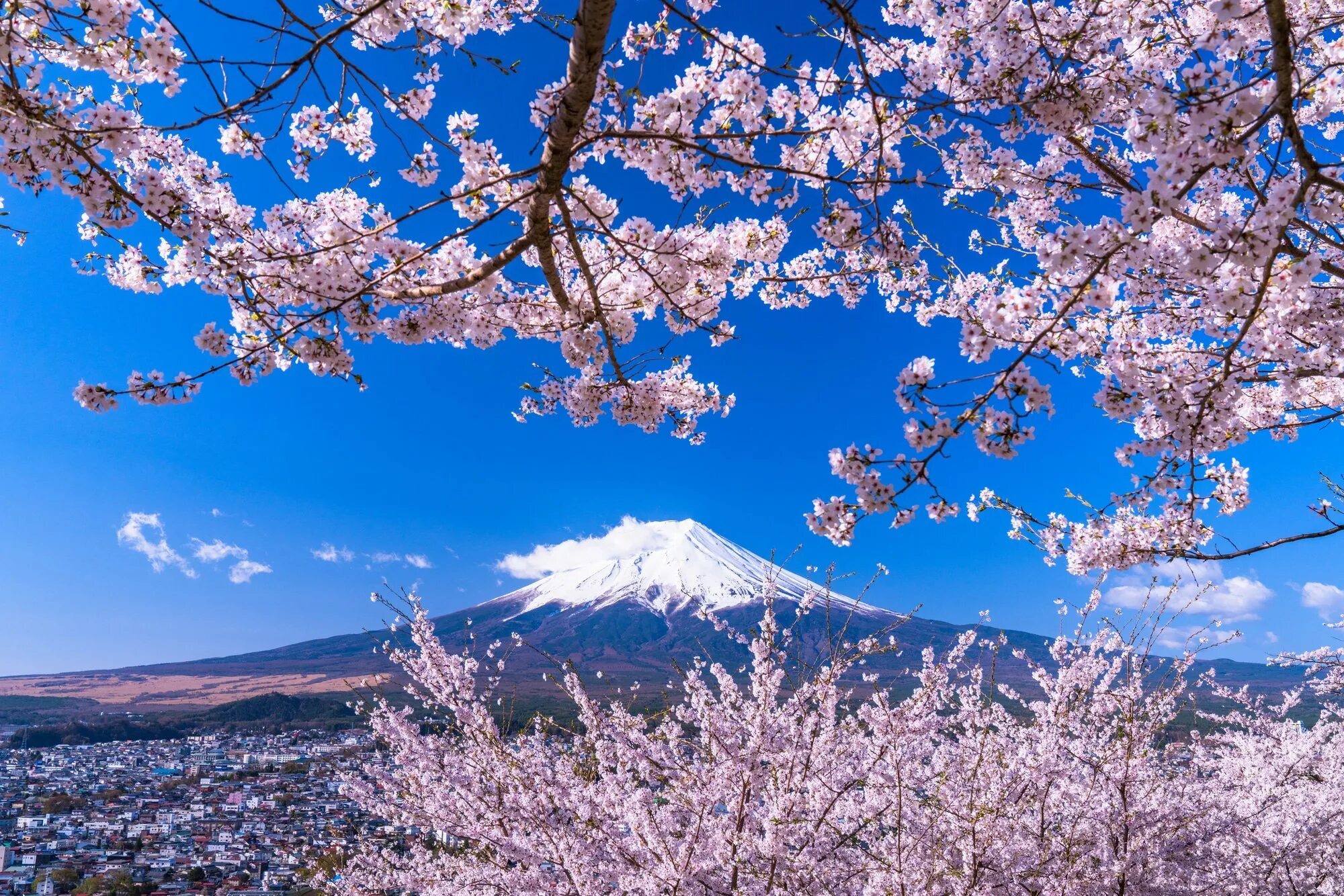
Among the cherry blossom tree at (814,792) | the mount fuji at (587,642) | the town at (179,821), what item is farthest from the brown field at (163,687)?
the cherry blossom tree at (814,792)

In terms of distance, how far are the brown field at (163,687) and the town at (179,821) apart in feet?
99.2

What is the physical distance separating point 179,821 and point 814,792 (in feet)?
71.4

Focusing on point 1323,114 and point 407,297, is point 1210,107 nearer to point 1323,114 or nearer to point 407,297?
point 1323,114

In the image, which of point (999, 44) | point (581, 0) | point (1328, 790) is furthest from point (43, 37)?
point (1328, 790)

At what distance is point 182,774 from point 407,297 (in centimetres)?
3255

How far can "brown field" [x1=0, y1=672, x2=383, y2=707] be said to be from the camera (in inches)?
2313

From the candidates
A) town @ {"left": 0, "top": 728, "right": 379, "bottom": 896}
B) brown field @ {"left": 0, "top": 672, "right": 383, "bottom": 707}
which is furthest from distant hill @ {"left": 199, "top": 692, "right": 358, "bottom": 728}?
town @ {"left": 0, "top": 728, "right": 379, "bottom": 896}

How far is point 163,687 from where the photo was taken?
7150 centimetres

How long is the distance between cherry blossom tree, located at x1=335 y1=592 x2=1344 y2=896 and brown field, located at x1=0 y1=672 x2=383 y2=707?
58.7 metres

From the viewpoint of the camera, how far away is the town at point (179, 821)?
11.2 meters

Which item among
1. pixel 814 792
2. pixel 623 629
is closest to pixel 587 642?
pixel 623 629

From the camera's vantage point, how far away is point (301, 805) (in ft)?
58.7

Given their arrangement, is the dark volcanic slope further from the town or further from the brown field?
the town

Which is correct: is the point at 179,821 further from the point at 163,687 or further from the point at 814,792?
the point at 163,687
